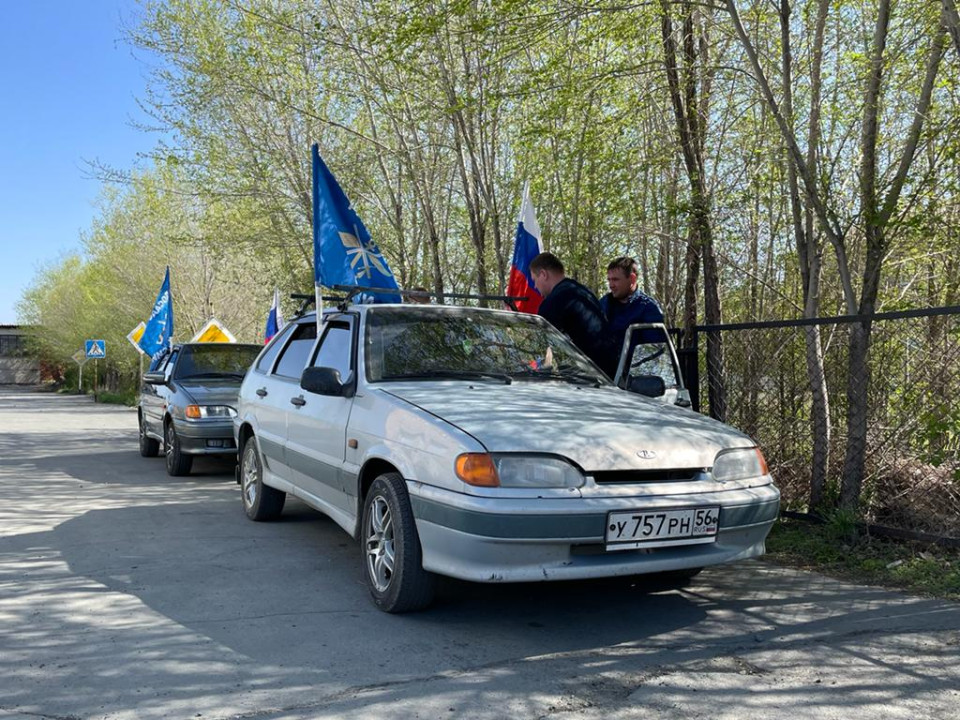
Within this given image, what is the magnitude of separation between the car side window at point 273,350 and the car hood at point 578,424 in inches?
92.0

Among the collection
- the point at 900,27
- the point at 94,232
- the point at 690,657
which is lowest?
the point at 690,657

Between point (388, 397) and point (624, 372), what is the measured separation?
257cm

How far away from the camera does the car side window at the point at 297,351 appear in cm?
630

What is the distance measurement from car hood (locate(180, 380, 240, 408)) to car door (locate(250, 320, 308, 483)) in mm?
3215

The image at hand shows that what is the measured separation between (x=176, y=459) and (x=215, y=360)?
63.2 inches

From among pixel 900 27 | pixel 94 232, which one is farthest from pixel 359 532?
pixel 94 232

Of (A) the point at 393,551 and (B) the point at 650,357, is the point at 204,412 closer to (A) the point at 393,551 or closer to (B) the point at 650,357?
(B) the point at 650,357

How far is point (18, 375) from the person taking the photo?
77188 millimetres

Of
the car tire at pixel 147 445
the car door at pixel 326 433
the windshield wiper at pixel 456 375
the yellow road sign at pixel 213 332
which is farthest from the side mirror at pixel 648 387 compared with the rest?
the yellow road sign at pixel 213 332

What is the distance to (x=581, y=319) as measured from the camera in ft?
22.4

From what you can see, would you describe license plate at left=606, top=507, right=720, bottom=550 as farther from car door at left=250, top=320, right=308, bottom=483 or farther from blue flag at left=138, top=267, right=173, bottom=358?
blue flag at left=138, top=267, right=173, bottom=358

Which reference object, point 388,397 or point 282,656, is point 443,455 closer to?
point 388,397

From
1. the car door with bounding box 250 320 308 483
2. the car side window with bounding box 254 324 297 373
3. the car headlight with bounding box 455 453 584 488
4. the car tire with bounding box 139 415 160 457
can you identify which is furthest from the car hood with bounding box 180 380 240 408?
the car headlight with bounding box 455 453 584 488

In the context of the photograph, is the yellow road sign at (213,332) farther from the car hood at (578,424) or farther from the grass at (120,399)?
the grass at (120,399)
